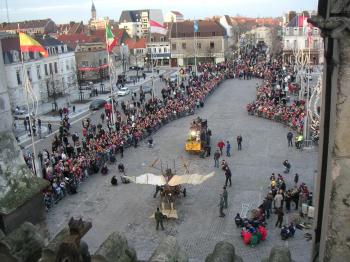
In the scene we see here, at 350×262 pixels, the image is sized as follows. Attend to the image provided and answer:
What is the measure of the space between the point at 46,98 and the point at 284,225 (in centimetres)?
4307

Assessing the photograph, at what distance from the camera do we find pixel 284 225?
1812 centimetres

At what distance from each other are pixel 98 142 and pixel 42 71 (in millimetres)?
30348

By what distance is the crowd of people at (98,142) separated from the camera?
78.2ft

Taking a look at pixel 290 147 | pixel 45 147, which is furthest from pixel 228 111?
pixel 45 147

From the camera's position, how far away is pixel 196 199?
21.8m

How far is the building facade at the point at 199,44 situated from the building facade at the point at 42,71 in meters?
29.5

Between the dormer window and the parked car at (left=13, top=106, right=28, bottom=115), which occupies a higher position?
the dormer window

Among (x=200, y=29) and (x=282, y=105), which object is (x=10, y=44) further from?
(x=200, y=29)

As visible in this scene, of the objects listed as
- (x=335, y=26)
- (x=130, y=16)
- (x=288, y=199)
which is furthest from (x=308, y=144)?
(x=130, y=16)

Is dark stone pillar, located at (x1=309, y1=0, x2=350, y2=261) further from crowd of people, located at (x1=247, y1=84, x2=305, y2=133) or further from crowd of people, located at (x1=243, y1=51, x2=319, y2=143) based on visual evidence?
crowd of people, located at (x1=247, y1=84, x2=305, y2=133)

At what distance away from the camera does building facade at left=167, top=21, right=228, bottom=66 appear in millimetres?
88375

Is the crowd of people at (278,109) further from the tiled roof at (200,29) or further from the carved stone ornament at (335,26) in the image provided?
the tiled roof at (200,29)

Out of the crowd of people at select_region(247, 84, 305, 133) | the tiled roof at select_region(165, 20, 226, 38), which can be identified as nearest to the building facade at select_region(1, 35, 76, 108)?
the crowd of people at select_region(247, 84, 305, 133)

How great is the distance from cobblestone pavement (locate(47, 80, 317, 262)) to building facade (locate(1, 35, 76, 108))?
2146 centimetres
